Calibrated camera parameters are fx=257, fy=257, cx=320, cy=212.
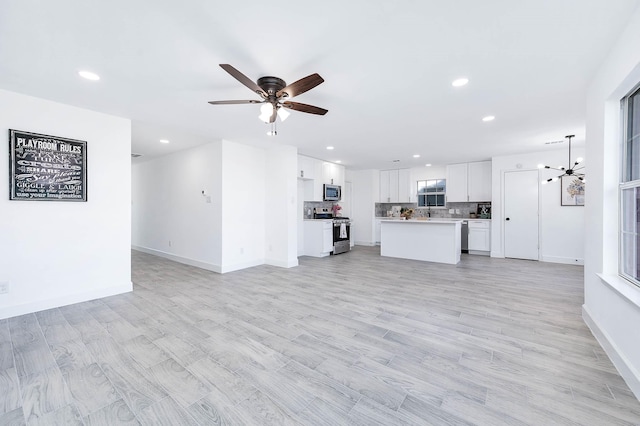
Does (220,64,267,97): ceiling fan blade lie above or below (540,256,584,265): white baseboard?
above

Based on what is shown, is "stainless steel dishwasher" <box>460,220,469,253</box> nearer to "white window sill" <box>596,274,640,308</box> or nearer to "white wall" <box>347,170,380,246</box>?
"white wall" <box>347,170,380,246</box>

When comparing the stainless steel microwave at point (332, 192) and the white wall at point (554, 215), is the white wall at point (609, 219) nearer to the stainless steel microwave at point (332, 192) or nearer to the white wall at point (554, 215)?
the white wall at point (554, 215)

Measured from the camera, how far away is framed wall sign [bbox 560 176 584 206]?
5.45 metres

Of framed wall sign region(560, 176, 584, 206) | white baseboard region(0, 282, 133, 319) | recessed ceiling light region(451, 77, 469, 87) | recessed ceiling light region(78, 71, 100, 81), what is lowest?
white baseboard region(0, 282, 133, 319)

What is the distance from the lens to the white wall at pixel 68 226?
284 centimetres

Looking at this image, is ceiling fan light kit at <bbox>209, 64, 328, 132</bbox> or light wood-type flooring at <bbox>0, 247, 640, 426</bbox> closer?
light wood-type flooring at <bbox>0, 247, 640, 426</bbox>

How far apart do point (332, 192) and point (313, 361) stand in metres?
5.64

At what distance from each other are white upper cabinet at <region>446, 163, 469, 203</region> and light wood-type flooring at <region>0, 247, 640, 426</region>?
3.79 m

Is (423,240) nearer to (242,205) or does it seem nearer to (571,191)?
(571,191)

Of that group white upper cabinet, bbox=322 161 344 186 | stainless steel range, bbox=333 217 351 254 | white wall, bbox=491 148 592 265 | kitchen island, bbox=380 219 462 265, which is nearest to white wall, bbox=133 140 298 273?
stainless steel range, bbox=333 217 351 254

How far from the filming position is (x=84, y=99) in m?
3.00

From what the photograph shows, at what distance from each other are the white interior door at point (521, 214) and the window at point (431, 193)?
1699mm

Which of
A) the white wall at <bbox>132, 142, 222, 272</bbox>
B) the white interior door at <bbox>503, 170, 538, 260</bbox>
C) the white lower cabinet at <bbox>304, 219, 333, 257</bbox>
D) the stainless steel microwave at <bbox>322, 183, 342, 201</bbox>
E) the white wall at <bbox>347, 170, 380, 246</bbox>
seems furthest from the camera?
the white wall at <bbox>347, 170, 380, 246</bbox>

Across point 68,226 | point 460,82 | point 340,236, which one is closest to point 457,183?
point 340,236
